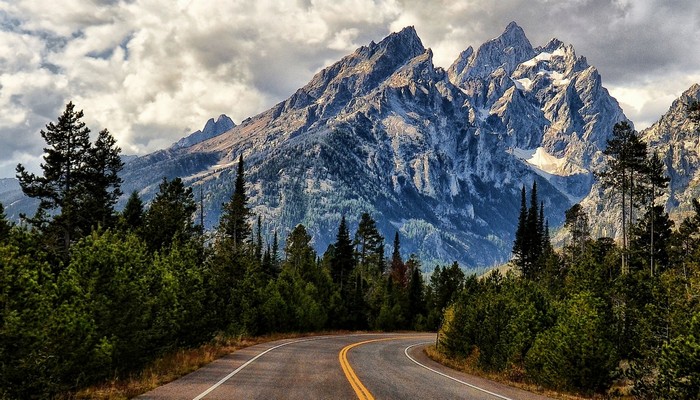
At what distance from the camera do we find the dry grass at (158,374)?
1295 centimetres

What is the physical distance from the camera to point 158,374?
17.5 m

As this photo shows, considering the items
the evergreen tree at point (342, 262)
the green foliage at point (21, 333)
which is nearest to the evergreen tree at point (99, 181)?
the green foliage at point (21, 333)

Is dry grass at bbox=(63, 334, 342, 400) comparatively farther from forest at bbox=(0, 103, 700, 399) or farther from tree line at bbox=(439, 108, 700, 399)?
tree line at bbox=(439, 108, 700, 399)

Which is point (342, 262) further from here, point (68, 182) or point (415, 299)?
point (68, 182)

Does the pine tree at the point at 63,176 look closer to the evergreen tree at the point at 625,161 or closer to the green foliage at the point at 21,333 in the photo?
the green foliage at the point at 21,333

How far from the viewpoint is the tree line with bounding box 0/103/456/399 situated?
11555 mm

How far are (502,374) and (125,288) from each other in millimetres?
17540

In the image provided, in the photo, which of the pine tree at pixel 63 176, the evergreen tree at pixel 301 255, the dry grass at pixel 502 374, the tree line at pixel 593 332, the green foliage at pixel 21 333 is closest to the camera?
the green foliage at pixel 21 333

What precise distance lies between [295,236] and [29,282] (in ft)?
248

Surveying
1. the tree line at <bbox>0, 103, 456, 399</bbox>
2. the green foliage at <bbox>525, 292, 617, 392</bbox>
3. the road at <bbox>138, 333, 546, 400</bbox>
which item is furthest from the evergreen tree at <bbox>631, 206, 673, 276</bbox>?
the road at <bbox>138, 333, 546, 400</bbox>

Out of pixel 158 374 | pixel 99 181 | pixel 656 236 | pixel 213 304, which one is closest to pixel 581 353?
pixel 158 374

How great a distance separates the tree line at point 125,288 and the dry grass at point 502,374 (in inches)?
561

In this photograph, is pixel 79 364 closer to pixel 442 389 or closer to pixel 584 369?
pixel 442 389

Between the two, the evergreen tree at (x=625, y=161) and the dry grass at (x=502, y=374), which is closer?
the dry grass at (x=502, y=374)
